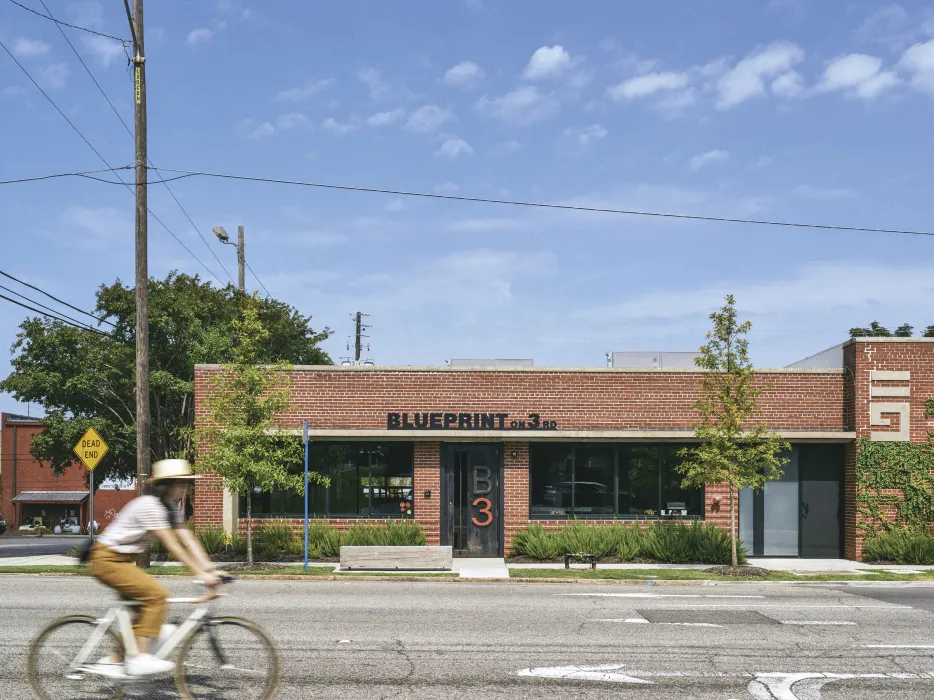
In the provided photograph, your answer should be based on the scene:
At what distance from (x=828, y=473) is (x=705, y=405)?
215 inches

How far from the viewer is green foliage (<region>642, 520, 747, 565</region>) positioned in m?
21.6

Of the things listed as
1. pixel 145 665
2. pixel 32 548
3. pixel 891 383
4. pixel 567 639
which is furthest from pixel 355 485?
pixel 32 548

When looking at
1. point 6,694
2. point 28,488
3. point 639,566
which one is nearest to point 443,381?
point 639,566

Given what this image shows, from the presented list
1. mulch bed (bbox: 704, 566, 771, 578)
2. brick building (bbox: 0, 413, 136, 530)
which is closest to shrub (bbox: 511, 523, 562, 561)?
mulch bed (bbox: 704, 566, 771, 578)

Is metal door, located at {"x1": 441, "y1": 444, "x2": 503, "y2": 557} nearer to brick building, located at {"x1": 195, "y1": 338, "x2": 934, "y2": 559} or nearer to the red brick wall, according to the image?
brick building, located at {"x1": 195, "y1": 338, "x2": 934, "y2": 559}

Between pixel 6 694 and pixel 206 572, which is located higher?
pixel 206 572

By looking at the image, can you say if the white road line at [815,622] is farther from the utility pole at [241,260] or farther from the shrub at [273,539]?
the utility pole at [241,260]

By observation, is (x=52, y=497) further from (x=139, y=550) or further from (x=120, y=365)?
(x=139, y=550)

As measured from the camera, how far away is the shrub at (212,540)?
21594 mm

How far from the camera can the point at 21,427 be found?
5888 centimetres

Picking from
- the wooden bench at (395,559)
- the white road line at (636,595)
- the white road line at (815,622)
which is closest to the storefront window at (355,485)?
the wooden bench at (395,559)

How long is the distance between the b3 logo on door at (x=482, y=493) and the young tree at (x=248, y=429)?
14.3 ft

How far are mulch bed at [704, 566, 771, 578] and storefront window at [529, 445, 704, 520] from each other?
3.35m

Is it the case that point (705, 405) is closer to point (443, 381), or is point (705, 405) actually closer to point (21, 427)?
point (443, 381)
